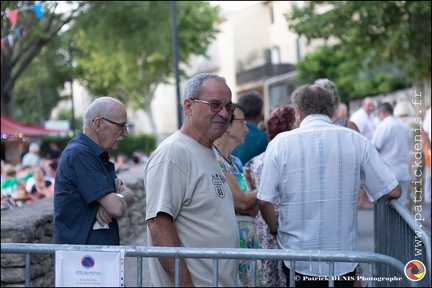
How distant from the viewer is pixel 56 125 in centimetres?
5591

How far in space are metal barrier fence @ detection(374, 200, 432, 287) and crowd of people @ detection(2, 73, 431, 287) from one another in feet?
0.65

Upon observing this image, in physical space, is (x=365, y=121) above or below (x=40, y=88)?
below

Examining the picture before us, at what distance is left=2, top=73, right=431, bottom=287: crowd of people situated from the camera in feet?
12.5

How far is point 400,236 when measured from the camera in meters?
4.97

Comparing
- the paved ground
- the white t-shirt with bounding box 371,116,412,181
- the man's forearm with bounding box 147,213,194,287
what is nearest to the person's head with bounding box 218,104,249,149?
the man's forearm with bounding box 147,213,194,287

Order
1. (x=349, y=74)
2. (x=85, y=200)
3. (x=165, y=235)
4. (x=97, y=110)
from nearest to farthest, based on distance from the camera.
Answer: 1. (x=165, y=235)
2. (x=85, y=200)
3. (x=97, y=110)
4. (x=349, y=74)

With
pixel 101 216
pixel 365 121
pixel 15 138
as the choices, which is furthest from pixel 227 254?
pixel 15 138

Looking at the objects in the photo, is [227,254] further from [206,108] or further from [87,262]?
[206,108]

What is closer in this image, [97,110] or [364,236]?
[97,110]

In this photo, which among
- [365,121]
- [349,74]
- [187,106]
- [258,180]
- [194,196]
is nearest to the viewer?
[194,196]

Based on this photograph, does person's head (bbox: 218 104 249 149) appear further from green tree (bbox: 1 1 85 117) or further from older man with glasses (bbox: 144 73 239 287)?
green tree (bbox: 1 1 85 117)

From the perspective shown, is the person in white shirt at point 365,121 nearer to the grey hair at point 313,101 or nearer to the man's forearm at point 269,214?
the grey hair at point 313,101

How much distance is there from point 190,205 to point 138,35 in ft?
81.0

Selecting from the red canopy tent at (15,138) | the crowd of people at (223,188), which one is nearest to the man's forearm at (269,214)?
the crowd of people at (223,188)
